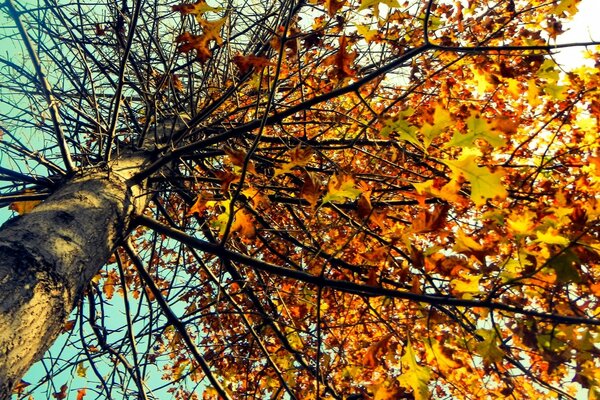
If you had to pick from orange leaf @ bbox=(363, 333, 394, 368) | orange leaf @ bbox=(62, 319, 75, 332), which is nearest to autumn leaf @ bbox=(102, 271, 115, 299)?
orange leaf @ bbox=(62, 319, 75, 332)

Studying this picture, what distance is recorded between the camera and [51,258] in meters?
1.20

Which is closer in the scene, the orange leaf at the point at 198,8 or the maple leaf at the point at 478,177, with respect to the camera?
the maple leaf at the point at 478,177

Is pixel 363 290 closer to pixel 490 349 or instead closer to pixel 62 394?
pixel 490 349

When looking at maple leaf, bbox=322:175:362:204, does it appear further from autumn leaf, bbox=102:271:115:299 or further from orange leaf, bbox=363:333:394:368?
autumn leaf, bbox=102:271:115:299

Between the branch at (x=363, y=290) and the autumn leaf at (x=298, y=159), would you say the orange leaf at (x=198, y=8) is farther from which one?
the branch at (x=363, y=290)

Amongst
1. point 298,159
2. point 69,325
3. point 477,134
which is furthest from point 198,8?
point 69,325

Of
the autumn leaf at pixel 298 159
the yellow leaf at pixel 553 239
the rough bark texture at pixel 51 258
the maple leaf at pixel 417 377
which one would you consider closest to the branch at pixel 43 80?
the rough bark texture at pixel 51 258

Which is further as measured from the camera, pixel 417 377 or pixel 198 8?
pixel 198 8

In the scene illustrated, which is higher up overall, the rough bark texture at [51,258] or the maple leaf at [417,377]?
the rough bark texture at [51,258]

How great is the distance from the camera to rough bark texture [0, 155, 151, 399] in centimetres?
101

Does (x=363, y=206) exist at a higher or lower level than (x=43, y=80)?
lower

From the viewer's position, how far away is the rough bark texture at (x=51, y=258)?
1.01 meters

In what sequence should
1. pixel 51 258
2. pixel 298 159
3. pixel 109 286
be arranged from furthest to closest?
pixel 109 286 → pixel 298 159 → pixel 51 258

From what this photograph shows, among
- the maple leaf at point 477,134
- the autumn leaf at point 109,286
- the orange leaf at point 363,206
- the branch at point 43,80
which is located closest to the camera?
Result: the maple leaf at point 477,134
